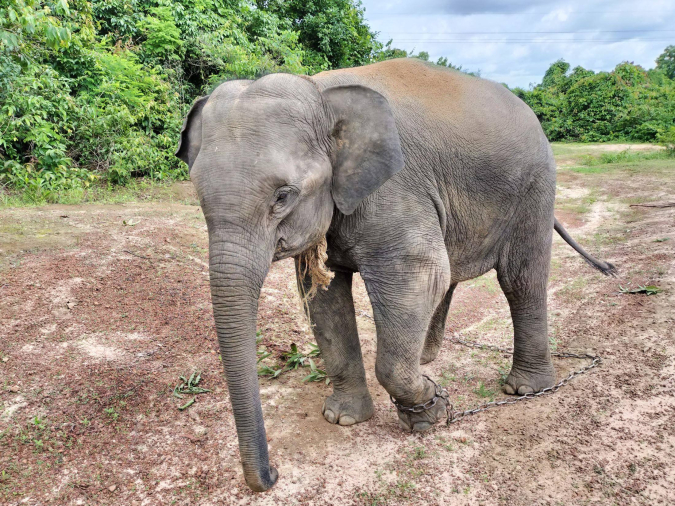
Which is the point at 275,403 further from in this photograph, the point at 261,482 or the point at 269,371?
the point at 261,482

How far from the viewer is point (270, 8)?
17.7m

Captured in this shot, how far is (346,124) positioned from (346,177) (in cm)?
29

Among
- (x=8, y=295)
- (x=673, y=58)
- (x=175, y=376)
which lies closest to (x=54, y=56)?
(x=8, y=295)

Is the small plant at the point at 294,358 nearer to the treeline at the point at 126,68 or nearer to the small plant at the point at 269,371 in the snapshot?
the small plant at the point at 269,371

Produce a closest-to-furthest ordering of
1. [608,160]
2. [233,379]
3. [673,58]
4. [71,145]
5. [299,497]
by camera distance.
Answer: [233,379] → [299,497] → [71,145] → [608,160] → [673,58]

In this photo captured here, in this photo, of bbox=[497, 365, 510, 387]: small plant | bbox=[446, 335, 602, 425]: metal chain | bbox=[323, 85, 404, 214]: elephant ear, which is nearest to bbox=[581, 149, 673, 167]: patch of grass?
bbox=[446, 335, 602, 425]: metal chain

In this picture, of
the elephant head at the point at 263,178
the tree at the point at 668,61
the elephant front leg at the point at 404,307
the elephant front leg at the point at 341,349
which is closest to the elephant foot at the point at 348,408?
the elephant front leg at the point at 341,349

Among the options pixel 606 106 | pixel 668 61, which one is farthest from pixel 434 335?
pixel 668 61

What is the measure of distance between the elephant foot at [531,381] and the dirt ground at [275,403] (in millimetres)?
133

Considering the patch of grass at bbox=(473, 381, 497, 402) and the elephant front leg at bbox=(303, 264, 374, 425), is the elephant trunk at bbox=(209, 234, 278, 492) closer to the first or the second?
the elephant front leg at bbox=(303, 264, 374, 425)

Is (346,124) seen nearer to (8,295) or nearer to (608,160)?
(8,295)

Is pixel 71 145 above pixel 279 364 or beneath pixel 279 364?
above

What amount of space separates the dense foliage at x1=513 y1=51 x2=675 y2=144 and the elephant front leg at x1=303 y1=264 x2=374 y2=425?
21.3 meters

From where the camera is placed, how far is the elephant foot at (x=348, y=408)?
12.9 ft
